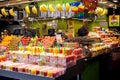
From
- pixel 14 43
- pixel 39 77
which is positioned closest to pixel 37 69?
pixel 39 77

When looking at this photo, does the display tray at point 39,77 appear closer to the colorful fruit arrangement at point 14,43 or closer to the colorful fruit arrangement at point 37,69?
the colorful fruit arrangement at point 37,69

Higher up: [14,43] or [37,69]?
[14,43]

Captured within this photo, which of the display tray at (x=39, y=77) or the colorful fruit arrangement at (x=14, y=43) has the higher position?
the colorful fruit arrangement at (x=14, y=43)

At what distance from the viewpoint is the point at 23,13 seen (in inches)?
362

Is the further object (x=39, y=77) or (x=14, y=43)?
(x=14, y=43)

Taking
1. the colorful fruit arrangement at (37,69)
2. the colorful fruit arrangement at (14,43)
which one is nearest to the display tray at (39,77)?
the colorful fruit arrangement at (37,69)

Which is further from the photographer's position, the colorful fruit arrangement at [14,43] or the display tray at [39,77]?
the colorful fruit arrangement at [14,43]

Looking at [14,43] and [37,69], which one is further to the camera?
[14,43]

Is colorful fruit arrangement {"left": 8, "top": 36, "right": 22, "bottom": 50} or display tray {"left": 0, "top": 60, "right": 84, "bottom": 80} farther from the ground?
colorful fruit arrangement {"left": 8, "top": 36, "right": 22, "bottom": 50}

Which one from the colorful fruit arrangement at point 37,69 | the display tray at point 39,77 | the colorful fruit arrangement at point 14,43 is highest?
the colorful fruit arrangement at point 14,43

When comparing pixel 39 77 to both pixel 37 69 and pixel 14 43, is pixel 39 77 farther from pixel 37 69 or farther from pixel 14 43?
pixel 14 43

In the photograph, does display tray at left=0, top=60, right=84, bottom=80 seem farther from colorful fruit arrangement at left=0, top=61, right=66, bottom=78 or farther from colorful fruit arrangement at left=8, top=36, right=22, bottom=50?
colorful fruit arrangement at left=8, top=36, right=22, bottom=50

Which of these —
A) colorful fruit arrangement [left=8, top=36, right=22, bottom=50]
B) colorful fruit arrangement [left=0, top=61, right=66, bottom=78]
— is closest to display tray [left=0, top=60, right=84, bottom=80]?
colorful fruit arrangement [left=0, top=61, right=66, bottom=78]

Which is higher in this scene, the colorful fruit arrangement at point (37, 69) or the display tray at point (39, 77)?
the colorful fruit arrangement at point (37, 69)
